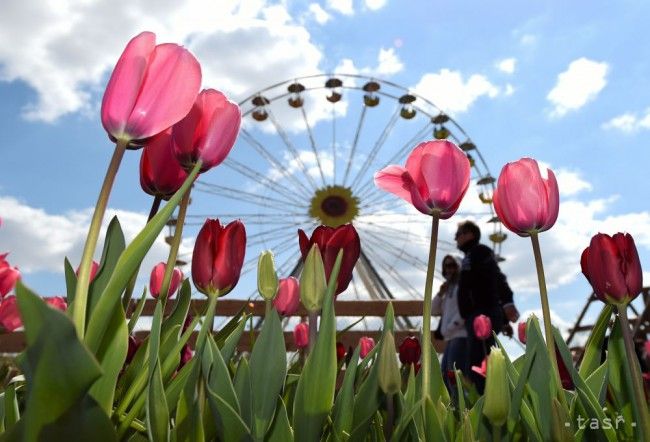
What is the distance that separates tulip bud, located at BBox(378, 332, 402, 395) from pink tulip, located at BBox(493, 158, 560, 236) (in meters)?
0.33

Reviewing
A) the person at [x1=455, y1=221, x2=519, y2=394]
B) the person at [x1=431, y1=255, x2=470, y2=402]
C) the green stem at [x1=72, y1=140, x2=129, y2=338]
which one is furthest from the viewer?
the person at [x1=431, y1=255, x2=470, y2=402]

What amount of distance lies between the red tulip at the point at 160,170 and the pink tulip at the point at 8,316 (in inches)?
30.2

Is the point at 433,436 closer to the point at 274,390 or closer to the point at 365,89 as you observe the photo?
the point at 274,390

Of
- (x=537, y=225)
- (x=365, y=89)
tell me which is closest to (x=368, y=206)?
(x=365, y=89)

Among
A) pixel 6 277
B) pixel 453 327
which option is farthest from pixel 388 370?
pixel 453 327

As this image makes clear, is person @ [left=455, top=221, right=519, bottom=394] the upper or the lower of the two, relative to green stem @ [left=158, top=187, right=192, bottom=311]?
upper

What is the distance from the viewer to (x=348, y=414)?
0.78 m

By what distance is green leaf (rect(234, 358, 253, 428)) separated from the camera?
752 millimetres

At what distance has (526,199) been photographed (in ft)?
3.22

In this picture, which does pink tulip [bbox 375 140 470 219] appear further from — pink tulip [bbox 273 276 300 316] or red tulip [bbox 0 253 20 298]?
red tulip [bbox 0 253 20 298]

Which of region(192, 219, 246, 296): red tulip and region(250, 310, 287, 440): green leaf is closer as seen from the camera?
region(250, 310, 287, 440): green leaf

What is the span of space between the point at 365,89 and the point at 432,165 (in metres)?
14.2

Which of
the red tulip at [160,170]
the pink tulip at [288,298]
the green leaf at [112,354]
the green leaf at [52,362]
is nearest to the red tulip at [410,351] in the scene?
the pink tulip at [288,298]

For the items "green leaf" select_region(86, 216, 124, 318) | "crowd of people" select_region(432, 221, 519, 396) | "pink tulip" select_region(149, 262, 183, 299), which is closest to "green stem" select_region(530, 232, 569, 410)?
"green leaf" select_region(86, 216, 124, 318)
